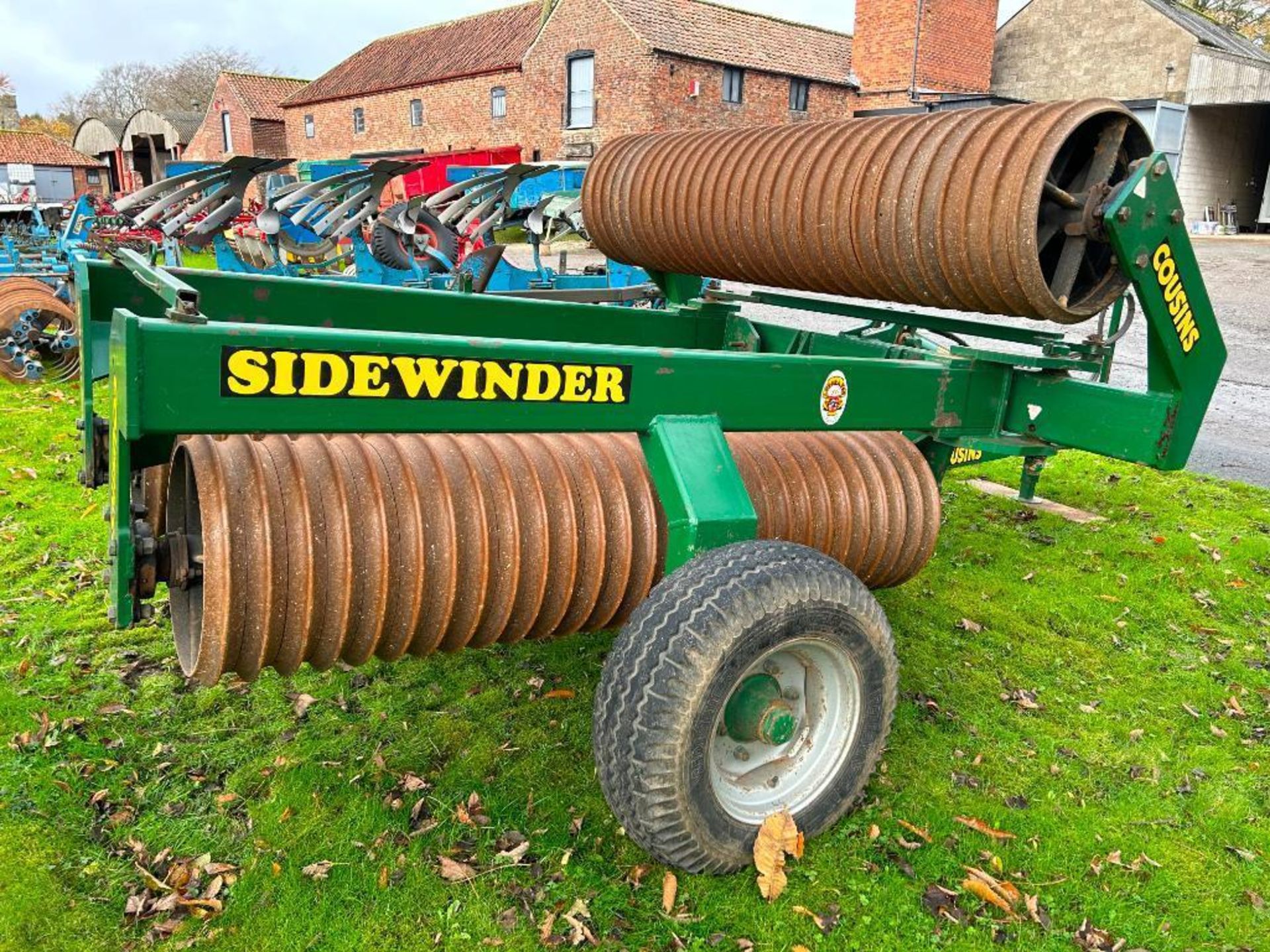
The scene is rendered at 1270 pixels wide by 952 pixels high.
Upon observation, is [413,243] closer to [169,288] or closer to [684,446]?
[169,288]

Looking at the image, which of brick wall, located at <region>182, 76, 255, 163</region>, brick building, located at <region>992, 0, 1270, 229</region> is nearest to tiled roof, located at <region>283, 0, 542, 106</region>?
brick wall, located at <region>182, 76, 255, 163</region>

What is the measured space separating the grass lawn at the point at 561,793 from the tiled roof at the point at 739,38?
1026 inches

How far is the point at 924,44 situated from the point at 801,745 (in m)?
31.7

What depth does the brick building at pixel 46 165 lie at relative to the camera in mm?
43281

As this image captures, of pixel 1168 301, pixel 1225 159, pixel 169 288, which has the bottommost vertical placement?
pixel 169 288

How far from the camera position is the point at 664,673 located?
2.61 metres

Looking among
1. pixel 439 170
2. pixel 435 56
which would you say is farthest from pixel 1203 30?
pixel 435 56

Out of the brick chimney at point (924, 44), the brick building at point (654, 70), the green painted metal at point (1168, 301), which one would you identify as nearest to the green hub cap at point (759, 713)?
the green painted metal at point (1168, 301)

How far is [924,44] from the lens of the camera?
30406mm

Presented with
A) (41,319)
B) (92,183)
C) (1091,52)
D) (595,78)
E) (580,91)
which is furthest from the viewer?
(92,183)

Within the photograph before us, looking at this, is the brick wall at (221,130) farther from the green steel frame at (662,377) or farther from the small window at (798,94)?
the green steel frame at (662,377)

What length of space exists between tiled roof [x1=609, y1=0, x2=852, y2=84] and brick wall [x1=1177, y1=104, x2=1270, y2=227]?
33.5 feet

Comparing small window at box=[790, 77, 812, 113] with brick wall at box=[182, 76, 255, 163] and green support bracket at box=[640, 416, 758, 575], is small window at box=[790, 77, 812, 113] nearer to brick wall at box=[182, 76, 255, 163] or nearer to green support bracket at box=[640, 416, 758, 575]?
brick wall at box=[182, 76, 255, 163]

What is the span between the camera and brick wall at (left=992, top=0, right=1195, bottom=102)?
27.2 metres
